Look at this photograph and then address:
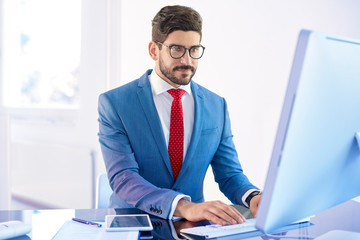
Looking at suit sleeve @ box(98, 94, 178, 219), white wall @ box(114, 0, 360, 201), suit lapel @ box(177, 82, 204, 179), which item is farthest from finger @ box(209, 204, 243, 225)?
white wall @ box(114, 0, 360, 201)

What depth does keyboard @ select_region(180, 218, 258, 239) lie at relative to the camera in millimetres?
1166

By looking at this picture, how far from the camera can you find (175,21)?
72.9 inches

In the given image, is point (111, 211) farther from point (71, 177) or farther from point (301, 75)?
point (71, 177)

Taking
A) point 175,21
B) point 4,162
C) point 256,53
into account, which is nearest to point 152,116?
point 175,21

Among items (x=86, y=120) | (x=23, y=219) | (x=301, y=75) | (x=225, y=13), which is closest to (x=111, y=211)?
(x=23, y=219)

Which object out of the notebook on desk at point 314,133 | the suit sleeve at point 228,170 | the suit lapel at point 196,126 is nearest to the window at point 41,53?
the suit lapel at point 196,126

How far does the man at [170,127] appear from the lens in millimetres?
1830

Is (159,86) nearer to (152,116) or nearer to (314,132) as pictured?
(152,116)

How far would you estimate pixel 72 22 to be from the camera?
450cm

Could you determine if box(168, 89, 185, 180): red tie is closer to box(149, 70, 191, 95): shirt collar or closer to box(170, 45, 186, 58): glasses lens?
box(149, 70, 191, 95): shirt collar

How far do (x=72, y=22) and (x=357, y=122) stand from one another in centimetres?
401

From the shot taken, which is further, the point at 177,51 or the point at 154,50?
the point at 154,50

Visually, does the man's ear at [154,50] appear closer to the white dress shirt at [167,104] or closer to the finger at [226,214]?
the white dress shirt at [167,104]

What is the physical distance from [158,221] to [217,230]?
0.24m
